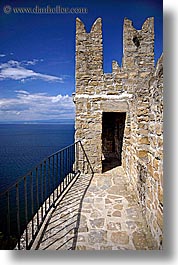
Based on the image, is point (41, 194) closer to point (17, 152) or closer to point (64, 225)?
point (64, 225)

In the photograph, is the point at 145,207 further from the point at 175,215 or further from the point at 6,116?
the point at 6,116


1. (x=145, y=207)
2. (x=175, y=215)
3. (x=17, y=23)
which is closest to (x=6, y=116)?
(x=17, y=23)

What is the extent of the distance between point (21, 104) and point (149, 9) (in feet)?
6.75

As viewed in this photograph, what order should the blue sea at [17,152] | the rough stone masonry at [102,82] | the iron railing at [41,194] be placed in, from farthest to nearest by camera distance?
1. the blue sea at [17,152]
2. the rough stone masonry at [102,82]
3. the iron railing at [41,194]

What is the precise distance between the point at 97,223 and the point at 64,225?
0.41 meters

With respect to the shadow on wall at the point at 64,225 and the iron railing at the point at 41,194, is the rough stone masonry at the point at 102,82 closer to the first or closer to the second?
the iron railing at the point at 41,194

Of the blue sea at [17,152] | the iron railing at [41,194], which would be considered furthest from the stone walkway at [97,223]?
the blue sea at [17,152]

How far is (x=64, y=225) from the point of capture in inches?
101

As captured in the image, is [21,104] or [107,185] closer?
[21,104]

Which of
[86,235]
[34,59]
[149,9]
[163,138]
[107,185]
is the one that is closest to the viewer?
[163,138]

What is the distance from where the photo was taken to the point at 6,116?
2912 millimetres

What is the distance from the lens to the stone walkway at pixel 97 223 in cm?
223

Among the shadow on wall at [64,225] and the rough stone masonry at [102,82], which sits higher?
the rough stone masonry at [102,82]

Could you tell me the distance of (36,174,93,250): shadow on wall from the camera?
7.30 ft
